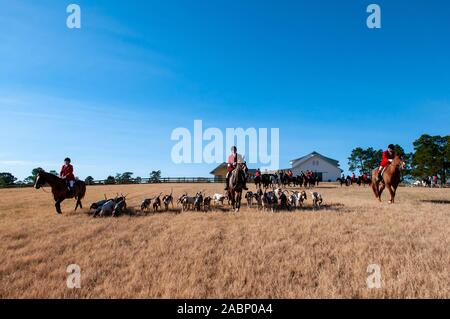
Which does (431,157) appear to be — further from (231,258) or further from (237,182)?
(231,258)

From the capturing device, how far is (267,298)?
13.8 feet

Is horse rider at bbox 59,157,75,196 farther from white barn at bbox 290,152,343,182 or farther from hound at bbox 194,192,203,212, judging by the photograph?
white barn at bbox 290,152,343,182

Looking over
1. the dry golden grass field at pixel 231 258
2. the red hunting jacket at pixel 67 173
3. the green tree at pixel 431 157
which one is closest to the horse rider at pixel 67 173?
the red hunting jacket at pixel 67 173

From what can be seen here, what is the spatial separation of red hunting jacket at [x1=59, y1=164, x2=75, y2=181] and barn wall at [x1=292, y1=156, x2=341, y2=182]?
66.8 meters

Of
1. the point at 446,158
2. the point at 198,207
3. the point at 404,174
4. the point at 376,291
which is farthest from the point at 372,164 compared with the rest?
the point at 376,291

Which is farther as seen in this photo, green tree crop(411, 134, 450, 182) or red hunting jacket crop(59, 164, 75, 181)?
green tree crop(411, 134, 450, 182)

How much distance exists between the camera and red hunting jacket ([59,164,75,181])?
14.9m

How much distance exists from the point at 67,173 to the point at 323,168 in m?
69.9

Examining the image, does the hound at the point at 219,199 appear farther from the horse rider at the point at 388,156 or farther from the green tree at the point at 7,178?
the green tree at the point at 7,178

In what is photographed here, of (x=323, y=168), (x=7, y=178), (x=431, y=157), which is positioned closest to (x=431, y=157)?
(x=431, y=157)

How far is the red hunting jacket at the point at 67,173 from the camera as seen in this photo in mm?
14867

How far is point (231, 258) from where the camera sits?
5957 mm

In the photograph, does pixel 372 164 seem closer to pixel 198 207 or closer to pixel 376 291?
pixel 198 207

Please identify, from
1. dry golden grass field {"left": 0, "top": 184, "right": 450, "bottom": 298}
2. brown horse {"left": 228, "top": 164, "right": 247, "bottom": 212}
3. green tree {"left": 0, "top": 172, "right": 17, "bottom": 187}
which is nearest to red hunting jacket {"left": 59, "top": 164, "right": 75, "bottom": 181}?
dry golden grass field {"left": 0, "top": 184, "right": 450, "bottom": 298}
